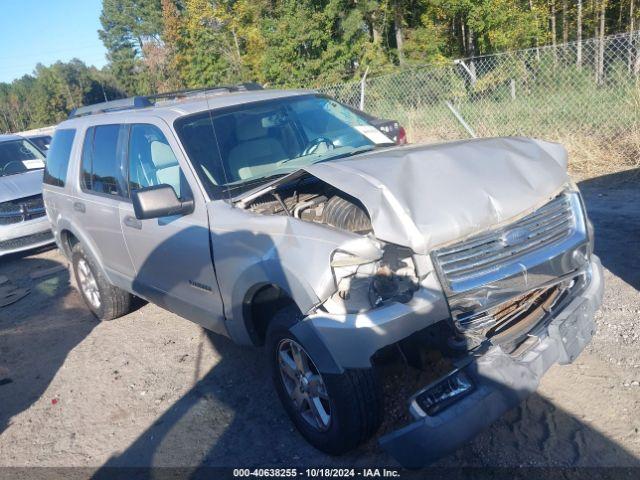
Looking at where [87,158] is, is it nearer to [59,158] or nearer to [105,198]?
[105,198]

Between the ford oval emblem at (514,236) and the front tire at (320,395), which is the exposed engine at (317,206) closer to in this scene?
the front tire at (320,395)

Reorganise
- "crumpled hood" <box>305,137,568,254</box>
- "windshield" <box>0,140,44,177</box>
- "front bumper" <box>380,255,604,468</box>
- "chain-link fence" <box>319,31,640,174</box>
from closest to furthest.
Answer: "front bumper" <box>380,255,604,468</box> → "crumpled hood" <box>305,137,568,254</box> → "chain-link fence" <box>319,31,640,174</box> → "windshield" <box>0,140,44,177</box>

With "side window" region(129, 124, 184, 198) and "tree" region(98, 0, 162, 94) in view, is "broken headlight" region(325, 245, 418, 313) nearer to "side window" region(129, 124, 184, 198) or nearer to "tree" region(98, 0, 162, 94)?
"side window" region(129, 124, 184, 198)

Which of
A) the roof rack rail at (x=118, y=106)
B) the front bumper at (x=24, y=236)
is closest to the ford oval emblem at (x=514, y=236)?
the roof rack rail at (x=118, y=106)

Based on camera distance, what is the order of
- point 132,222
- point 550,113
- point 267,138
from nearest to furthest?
point 267,138 → point 132,222 → point 550,113

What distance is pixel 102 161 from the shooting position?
4711 mm

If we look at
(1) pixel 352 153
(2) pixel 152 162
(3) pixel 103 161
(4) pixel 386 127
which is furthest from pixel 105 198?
(4) pixel 386 127

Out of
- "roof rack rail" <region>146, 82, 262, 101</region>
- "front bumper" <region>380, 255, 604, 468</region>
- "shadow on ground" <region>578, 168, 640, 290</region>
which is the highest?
"roof rack rail" <region>146, 82, 262, 101</region>

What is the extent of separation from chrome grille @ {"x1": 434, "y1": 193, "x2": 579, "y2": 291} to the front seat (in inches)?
65.0

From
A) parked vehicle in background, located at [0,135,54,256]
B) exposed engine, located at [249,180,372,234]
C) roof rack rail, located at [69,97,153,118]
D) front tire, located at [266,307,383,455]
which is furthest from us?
parked vehicle in background, located at [0,135,54,256]

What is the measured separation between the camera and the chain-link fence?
8336mm

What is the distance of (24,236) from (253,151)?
617 centimetres

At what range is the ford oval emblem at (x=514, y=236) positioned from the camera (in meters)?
2.79

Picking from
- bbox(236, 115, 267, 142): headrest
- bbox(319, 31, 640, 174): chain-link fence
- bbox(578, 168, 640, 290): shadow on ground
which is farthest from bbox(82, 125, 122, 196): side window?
bbox(319, 31, 640, 174): chain-link fence
